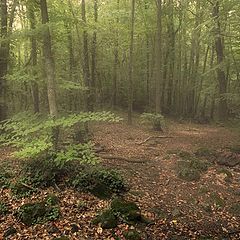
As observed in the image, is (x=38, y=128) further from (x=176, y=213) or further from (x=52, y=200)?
(x=176, y=213)

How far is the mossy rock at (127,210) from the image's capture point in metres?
7.45

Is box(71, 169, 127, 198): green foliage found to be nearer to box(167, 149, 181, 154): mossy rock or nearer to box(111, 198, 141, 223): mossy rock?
box(111, 198, 141, 223): mossy rock

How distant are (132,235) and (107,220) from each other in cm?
78

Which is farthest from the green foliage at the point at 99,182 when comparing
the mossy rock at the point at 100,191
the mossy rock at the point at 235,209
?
the mossy rock at the point at 235,209

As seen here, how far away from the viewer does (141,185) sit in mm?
9508

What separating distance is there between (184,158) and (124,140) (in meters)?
3.97

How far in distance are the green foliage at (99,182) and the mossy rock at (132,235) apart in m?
1.69

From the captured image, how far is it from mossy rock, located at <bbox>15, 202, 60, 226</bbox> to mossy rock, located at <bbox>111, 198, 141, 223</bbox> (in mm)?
1535

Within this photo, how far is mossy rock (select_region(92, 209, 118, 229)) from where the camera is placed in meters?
7.16

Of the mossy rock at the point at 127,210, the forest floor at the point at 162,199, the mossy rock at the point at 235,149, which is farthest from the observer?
the mossy rock at the point at 235,149

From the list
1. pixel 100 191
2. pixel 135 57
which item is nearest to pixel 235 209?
pixel 100 191

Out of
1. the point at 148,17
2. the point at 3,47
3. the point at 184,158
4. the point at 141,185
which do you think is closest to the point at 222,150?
the point at 184,158

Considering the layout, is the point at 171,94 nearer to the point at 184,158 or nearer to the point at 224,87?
the point at 224,87

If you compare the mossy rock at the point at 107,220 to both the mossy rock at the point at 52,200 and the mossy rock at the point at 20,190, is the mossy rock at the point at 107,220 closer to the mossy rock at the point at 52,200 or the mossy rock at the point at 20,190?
the mossy rock at the point at 52,200
